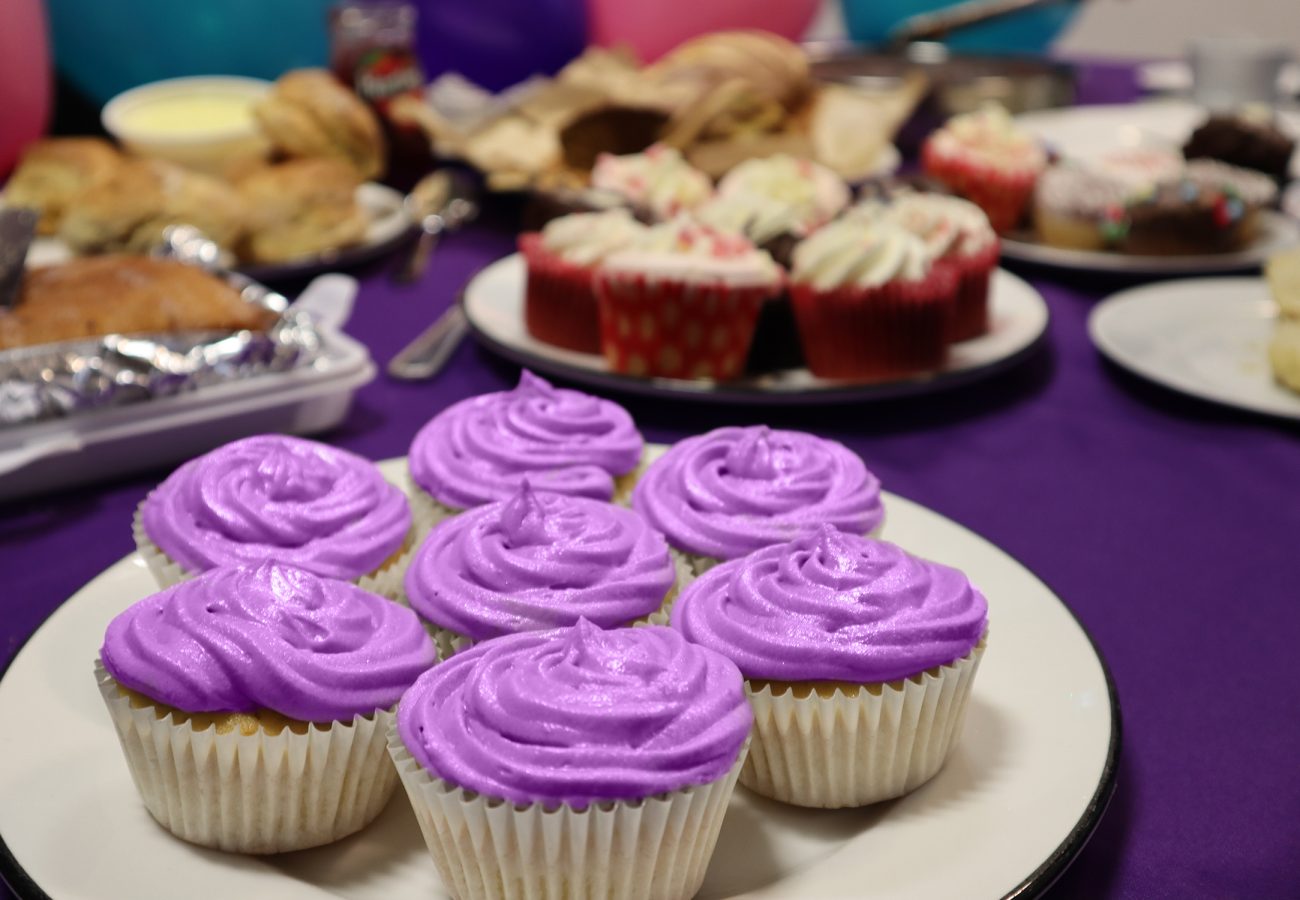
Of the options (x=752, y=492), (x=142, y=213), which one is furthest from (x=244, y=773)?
(x=142, y=213)

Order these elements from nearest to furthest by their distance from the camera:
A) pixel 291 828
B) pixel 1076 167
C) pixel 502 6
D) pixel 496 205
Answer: pixel 291 828 < pixel 1076 167 < pixel 496 205 < pixel 502 6

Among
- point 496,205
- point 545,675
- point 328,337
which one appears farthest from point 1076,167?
point 545,675

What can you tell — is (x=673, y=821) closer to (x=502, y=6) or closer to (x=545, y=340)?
(x=545, y=340)

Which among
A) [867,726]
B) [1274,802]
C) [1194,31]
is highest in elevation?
[867,726]

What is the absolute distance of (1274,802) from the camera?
1173mm

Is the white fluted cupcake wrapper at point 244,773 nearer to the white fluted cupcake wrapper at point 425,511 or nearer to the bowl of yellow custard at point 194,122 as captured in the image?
the white fluted cupcake wrapper at point 425,511

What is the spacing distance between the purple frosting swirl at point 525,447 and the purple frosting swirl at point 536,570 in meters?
0.15

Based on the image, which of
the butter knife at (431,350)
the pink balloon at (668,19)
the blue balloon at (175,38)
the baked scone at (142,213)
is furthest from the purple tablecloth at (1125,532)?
the pink balloon at (668,19)

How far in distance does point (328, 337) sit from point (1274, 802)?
4.58 feet

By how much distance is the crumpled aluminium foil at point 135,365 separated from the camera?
65.1 inches

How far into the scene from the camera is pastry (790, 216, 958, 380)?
1.97 m

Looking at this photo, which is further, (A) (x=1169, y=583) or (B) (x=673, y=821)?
(A) (x=1169, y=583)

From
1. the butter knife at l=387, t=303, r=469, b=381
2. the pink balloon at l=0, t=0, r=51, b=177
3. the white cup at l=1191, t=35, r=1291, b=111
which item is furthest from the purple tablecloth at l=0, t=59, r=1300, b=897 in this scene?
the white cup at l=1191, t=35, r=1291, b=111

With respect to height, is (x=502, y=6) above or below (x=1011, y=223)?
above
